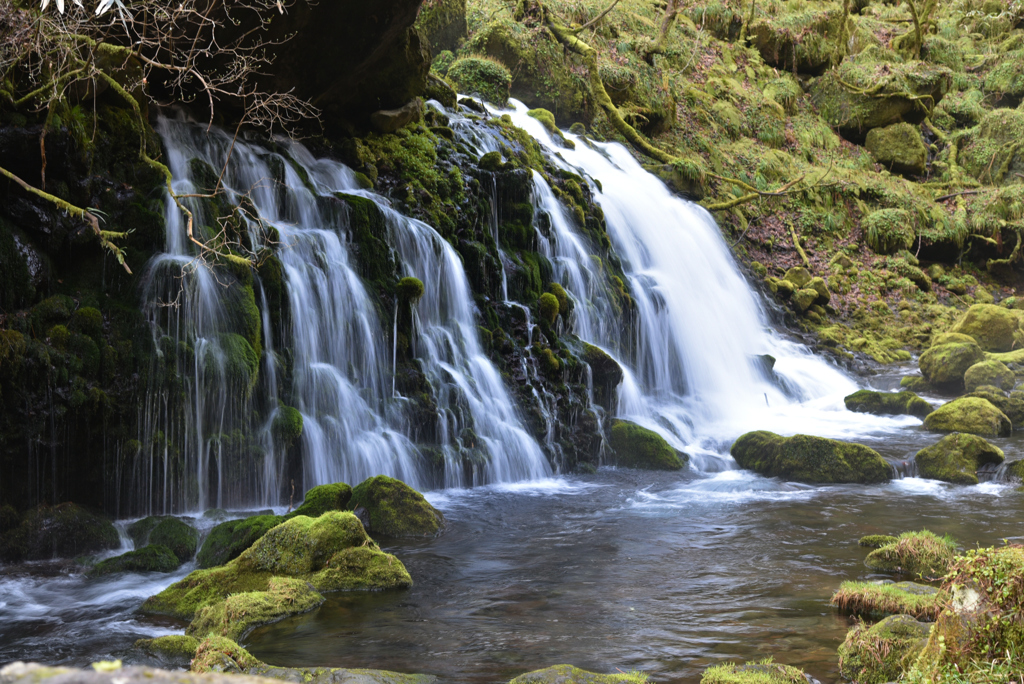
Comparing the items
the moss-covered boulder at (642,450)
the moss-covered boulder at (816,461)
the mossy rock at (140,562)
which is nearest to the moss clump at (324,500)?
the mossy rock at (140,562)

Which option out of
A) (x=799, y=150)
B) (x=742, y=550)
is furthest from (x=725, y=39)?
(x=742, y=550)

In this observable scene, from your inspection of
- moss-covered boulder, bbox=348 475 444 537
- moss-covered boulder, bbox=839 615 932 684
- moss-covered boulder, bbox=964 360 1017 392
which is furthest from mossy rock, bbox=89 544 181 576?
moss-covered boulder, bbox=964 360 1017 392

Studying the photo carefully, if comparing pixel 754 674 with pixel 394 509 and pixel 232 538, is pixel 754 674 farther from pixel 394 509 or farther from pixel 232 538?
pixel 232 538

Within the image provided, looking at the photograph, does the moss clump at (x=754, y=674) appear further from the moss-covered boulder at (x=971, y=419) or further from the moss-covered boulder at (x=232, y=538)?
the moss-covered boulder at (x=971, y=419)

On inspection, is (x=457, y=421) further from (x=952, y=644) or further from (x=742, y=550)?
(x=952, y=644)

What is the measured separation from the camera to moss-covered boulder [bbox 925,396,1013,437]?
12594 mm

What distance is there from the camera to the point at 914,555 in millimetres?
6355

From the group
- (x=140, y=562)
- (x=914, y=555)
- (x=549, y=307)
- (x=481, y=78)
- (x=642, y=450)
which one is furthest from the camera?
(x=481, y=78)

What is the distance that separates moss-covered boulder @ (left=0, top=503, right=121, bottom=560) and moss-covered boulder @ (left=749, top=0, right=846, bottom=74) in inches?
1177

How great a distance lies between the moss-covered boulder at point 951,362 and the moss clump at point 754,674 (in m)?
13.9

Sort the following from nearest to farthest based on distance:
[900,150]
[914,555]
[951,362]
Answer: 1. [914,555]
2. [951,362]
3. [900,150]

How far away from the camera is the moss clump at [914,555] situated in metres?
6.20

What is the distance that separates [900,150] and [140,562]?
1083 inches

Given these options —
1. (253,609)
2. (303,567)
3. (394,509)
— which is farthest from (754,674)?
(394,509)
